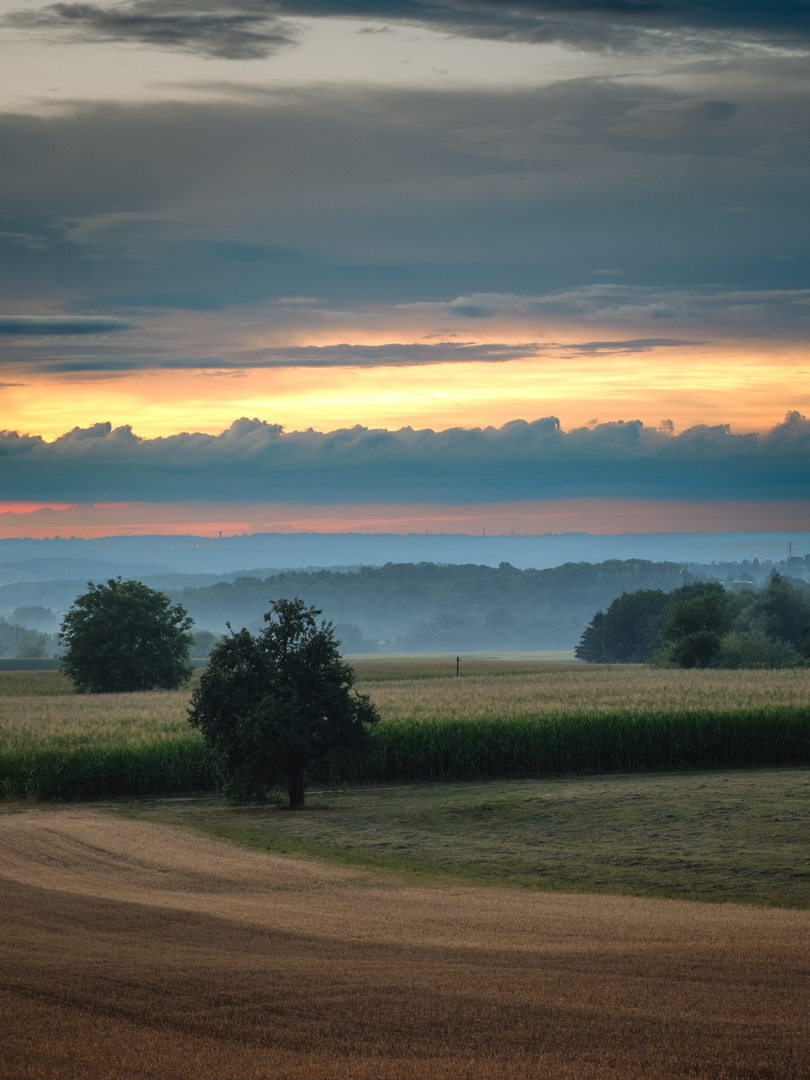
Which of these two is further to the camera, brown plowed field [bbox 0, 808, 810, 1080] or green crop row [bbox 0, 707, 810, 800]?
green crop row [bbox 0, 707, 810, 800]

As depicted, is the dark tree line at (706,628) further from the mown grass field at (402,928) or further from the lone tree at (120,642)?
the mown grass field at (402,928)

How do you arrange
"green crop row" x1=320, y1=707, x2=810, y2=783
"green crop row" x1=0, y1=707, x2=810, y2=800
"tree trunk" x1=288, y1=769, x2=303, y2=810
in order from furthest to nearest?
1. "green crop row" x1=320, y1=707, x2=810, y2=783
2. "green crop row" x1=0, y1=707, x2=810, y2=800
3. "tree trunk" x1=288, y1=769, x2=303, y2=810

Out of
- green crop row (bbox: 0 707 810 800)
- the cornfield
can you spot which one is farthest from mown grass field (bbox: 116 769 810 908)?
the cornfield

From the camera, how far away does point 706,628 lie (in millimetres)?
88250

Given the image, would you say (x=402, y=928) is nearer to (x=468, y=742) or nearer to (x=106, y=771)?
(x=106, y=771)

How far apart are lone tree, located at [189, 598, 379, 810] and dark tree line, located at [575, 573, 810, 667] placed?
184 ft

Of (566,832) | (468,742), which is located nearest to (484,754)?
(468,742)

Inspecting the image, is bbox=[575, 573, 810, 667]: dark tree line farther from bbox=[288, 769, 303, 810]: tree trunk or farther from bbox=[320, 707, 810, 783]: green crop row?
bbox=[288, 769, 303, 810]: tree trunk

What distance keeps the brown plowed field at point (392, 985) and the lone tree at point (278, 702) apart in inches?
339

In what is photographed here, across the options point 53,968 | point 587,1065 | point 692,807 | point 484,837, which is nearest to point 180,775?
point 484,837

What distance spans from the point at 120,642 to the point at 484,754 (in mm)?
39560

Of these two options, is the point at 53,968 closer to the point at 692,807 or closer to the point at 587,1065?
the point at 587,1065

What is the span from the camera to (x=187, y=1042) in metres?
8.80

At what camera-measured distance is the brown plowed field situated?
27.4 feet
